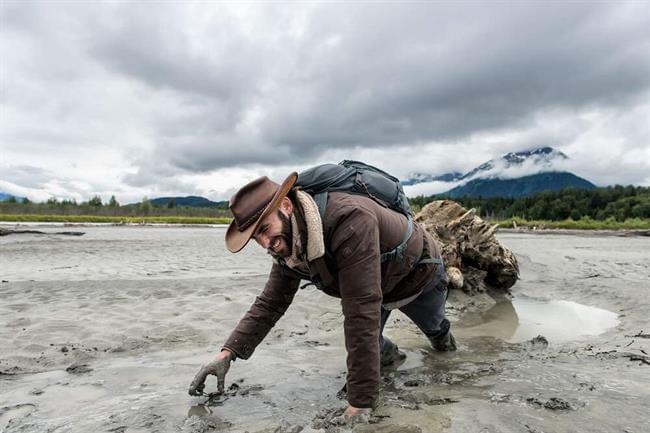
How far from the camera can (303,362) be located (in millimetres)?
4809

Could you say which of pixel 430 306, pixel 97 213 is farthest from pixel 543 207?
pixel 430 306

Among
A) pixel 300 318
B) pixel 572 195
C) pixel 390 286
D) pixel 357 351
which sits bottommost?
pixel 300 318

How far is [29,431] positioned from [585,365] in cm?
506

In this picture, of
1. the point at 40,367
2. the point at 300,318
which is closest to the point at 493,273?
the point at 300,318

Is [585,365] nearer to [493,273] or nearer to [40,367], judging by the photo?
[493,273]

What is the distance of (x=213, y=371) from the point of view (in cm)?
363

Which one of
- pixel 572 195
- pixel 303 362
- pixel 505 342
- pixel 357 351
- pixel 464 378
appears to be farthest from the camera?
pixel 572 195

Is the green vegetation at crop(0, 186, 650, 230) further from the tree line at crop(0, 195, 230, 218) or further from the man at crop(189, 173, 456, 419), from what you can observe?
the man at crop(189, 173, 456, 419)

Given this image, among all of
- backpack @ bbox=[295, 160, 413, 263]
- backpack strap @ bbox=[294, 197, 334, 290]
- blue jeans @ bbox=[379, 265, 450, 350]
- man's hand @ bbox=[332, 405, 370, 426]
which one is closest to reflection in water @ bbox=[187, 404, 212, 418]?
man's hand @ bbox=[332, 405, 370, 426]

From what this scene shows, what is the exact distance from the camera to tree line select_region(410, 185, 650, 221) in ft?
258

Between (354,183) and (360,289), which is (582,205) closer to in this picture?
(354,183)

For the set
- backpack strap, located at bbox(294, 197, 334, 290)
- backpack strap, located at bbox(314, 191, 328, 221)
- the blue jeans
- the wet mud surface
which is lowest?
the wet mud surface

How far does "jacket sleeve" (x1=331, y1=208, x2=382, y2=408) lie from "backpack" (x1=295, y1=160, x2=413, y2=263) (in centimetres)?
27

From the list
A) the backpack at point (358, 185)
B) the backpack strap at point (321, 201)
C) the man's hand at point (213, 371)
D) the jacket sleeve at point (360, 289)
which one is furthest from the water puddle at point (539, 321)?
the backpack strap at point (321, 201)
